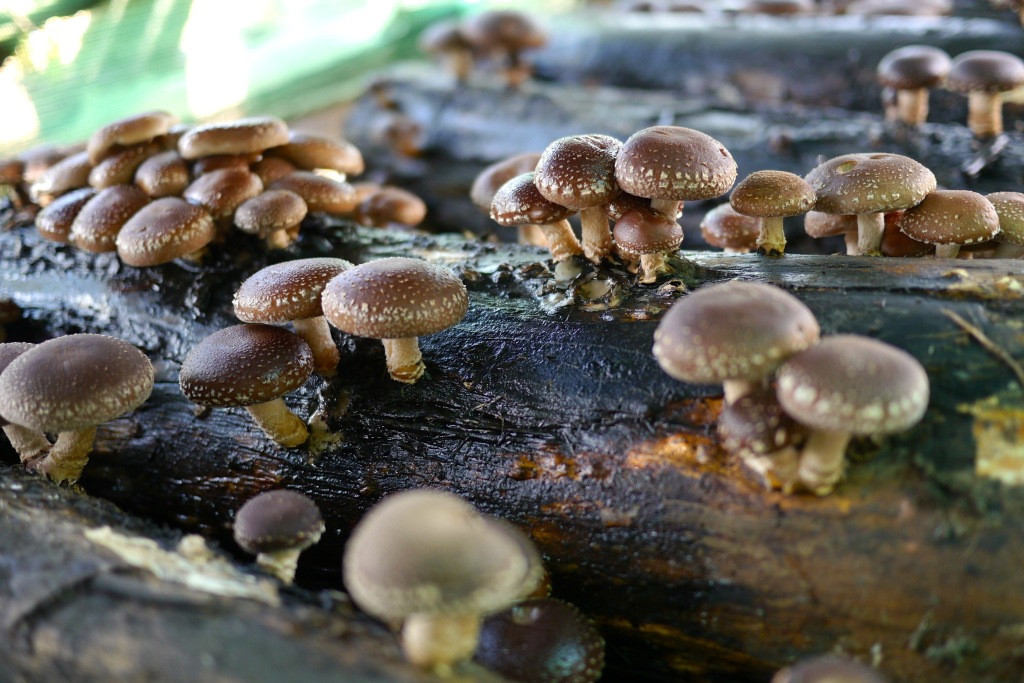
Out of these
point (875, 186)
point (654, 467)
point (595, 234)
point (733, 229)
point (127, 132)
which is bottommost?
point (654, 467)

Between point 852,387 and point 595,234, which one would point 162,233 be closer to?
point 595,234

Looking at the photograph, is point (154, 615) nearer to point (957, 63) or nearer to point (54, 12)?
point (957, 63)

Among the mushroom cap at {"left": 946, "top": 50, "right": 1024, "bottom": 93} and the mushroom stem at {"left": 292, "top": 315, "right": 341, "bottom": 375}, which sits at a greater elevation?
the mushroom cap at {"left": 946, "top": 50, "right": 1024, "bottom": 93}

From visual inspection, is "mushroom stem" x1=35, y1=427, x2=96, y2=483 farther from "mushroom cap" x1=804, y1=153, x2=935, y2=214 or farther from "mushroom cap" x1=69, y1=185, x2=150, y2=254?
"mushroom cap" x1=804, y1=153, x2=935, y2=214

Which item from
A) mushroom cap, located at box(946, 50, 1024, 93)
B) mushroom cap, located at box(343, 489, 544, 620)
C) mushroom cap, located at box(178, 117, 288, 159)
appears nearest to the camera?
mushroom cap, located at box(343, 489, 544, 620)

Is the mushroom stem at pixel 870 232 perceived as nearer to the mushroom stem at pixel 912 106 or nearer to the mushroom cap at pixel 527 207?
the mushroom cap at pixel 527 207

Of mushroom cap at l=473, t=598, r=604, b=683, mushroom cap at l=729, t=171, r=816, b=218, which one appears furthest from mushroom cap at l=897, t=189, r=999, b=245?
mushroom cap at l=473, t=598, r=604, b=683

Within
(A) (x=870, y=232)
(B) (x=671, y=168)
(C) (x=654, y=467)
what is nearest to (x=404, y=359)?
(C) (x=654, y=467)
